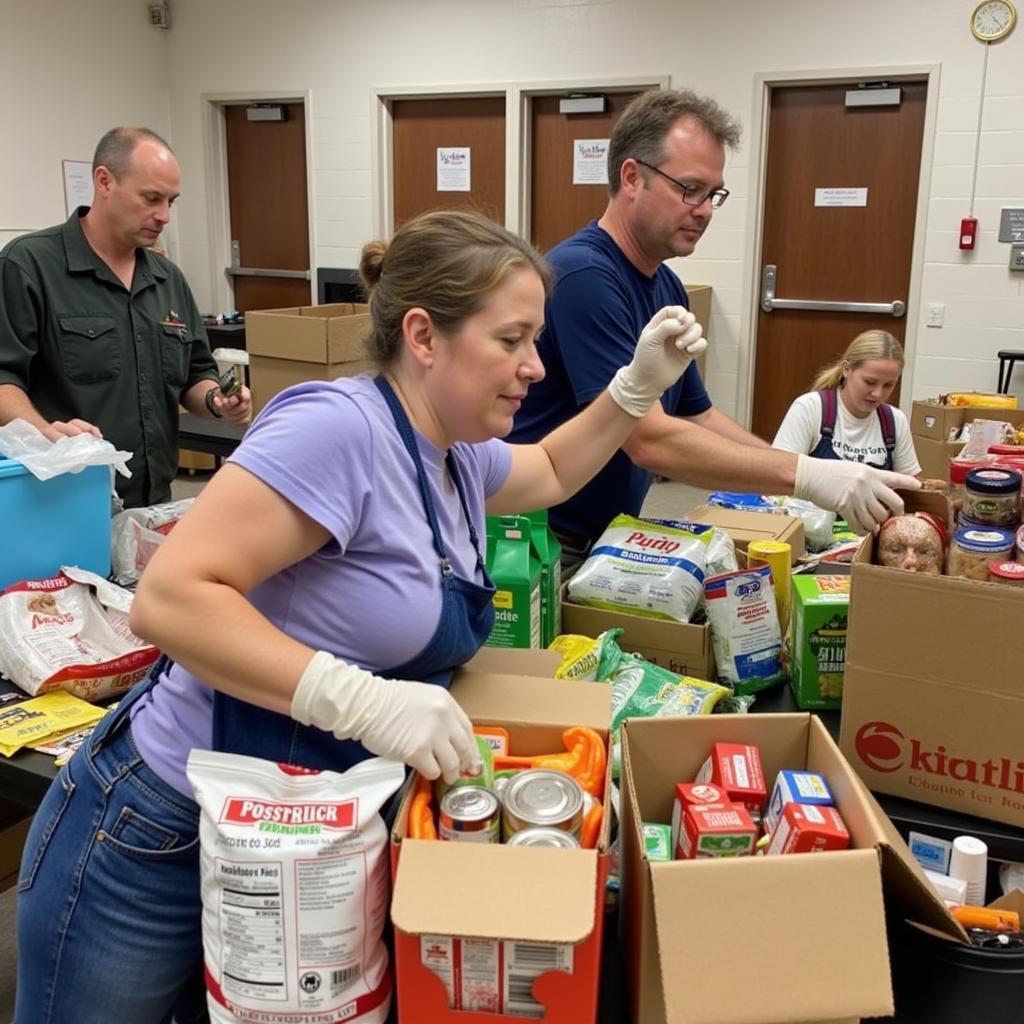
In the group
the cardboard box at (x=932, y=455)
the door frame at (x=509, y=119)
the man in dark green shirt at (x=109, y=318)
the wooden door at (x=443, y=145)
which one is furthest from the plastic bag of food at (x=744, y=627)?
the wooden door at (x=443, y=145)

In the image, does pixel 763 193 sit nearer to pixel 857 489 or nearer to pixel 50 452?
pixel 857 489

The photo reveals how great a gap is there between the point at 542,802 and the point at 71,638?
3.25 feet

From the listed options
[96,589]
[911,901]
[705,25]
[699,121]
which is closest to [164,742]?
[96,589]

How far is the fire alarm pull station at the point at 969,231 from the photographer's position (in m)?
4.84

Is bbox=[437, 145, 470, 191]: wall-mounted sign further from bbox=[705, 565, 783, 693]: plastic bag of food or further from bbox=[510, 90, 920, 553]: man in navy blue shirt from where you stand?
bbox=[705, 565, 783, 693]: plastic bag of food

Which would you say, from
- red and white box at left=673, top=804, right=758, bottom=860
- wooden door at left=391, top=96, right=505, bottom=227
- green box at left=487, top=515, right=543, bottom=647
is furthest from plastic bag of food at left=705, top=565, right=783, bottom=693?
wooden door at left=391, top=96, right=505, bottom=227

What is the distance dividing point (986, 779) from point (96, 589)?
1.39 meters

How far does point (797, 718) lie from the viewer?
117cm

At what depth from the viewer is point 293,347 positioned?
14.8ft

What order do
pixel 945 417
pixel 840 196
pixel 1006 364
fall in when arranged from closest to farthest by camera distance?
pixel 945 417, pixel 1006 364, pixel 840 196

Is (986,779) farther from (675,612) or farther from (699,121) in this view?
(699,121)

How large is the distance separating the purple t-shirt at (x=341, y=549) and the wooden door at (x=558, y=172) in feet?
15.8

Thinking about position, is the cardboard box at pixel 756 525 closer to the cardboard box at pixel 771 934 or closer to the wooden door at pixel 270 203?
the cardboard box at pixel 771 934

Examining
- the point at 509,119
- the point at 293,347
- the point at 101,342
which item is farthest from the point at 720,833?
the point at 509,119
